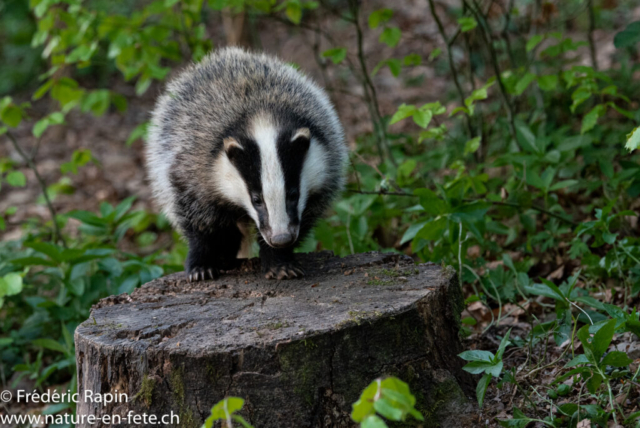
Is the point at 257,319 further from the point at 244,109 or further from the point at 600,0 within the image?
the point at 600,0

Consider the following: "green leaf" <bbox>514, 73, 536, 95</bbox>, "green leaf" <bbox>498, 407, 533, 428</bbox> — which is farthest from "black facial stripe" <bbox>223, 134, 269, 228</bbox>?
"green leaf" <bbox>514, 73, 536, 95</bbox>

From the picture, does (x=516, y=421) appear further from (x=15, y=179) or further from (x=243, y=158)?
(x=15, y=179)

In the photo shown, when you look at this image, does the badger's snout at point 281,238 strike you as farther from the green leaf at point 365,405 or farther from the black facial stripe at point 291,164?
the green leaf at point 365,405

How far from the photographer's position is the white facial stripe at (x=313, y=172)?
4.04 metres

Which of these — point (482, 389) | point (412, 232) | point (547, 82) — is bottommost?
point (482, 389)

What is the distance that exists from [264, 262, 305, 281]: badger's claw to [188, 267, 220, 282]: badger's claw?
0.44 metres

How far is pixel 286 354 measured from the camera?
9.80 ft

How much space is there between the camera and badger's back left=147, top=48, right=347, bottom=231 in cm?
422

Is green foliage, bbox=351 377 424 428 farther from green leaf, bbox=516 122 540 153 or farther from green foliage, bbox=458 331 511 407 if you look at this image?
green leaf, bbox=516 122 540 153

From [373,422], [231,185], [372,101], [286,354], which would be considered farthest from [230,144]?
[372,101]

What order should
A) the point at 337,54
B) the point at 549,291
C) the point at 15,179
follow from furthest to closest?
the point at 15,179
the point at 337,54
the point at 549,291

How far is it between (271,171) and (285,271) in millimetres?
688

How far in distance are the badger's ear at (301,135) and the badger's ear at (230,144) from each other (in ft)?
1.08

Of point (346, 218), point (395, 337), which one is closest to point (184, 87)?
point (346, 218)
